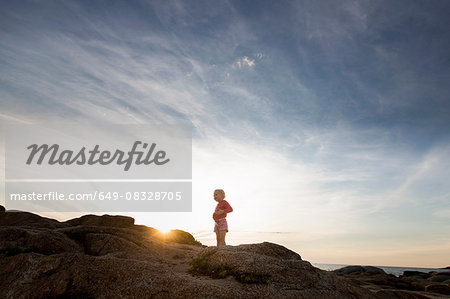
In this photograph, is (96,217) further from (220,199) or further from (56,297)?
(56,297)

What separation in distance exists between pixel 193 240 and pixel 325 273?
15.2 meters

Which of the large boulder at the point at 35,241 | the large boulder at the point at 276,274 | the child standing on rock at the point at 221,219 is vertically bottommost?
the large boulder at the point at 276,274

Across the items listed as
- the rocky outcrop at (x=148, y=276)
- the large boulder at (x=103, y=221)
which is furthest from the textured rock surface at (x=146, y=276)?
the large boulder at (x=103, y=221)

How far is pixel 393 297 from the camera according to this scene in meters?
10.2

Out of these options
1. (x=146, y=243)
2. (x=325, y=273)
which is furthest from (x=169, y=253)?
(x=325, y=273)

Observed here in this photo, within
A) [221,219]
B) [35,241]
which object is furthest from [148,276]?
[221,219]

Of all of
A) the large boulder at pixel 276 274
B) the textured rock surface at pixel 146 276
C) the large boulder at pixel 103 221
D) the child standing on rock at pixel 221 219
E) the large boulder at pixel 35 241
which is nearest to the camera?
the textured rock surface at pixel 146 276

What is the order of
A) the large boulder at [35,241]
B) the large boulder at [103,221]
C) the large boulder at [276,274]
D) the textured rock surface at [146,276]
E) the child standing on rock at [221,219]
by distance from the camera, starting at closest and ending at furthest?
the textured rock surface at [146,276] < the large boulder at [276,274] < the large boulder at [35,241] < the child standing on rock at [221,219] < the large boulder at [103,221]

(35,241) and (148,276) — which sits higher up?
(35,241)

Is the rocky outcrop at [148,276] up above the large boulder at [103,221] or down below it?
below

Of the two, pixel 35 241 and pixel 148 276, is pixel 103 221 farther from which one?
pixel 148 276

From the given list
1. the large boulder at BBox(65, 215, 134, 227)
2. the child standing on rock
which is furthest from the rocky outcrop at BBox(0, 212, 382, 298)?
the large boulder at BBox(65, 215, 134, 227)

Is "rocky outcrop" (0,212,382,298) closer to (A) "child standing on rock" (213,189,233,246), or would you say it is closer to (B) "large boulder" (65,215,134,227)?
(A) "child standing on rock" (213,189,233,246)

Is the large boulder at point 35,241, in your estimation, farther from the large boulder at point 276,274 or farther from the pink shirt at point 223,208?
the pink shirt at point 223,208
